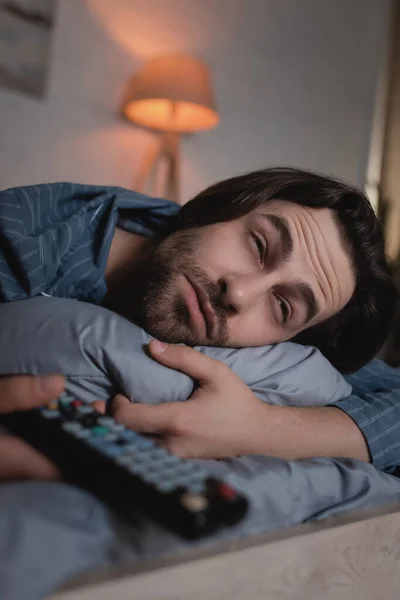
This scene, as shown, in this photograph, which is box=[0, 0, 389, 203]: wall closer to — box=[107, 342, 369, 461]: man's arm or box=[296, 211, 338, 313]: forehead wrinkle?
box=[296, 211, 338, 313]: forehead wrinkle

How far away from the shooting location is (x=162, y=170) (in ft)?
6.40

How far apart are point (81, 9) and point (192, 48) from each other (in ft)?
1.39

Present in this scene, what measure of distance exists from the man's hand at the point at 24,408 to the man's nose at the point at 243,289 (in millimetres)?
301

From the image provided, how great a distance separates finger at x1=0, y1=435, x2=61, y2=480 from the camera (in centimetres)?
43

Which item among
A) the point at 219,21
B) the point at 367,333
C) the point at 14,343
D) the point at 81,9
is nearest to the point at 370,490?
the point at 14,343

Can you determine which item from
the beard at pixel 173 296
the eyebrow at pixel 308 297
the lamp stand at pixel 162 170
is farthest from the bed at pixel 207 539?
the lamp stand at pixel 162 170

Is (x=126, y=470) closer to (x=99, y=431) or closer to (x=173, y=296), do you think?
(x=99, y=431)

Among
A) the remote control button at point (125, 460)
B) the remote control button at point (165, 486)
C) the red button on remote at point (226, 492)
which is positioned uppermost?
the remote control button at point (165, 486)

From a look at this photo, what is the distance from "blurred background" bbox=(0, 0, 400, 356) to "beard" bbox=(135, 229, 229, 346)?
0.96m

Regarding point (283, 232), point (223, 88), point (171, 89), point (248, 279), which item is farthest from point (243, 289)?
point (223, 88)

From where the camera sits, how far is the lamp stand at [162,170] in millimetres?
1904

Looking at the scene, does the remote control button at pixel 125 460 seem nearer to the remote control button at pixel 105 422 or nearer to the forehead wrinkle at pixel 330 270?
the remote control button at pixel 105 422

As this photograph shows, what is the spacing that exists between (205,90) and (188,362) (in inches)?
55.0

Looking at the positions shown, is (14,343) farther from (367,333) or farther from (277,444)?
(367,333)
